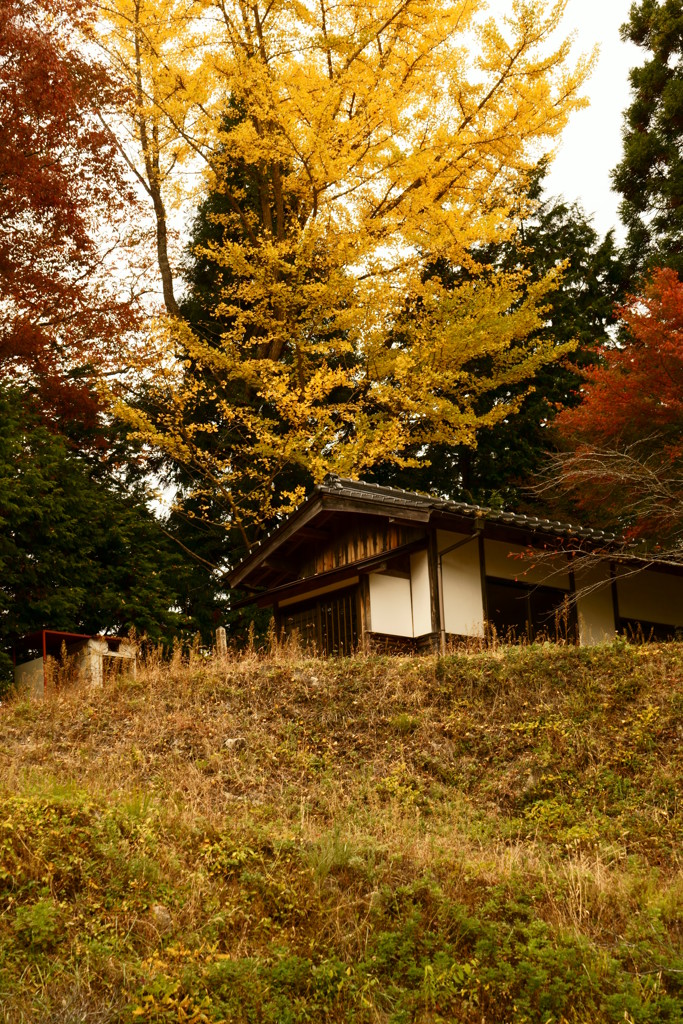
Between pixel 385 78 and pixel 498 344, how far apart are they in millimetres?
5826

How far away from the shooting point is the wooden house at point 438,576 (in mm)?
16922

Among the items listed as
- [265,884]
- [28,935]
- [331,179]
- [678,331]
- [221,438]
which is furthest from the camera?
[221,438]

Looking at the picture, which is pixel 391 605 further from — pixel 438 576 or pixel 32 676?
pixel 32 676

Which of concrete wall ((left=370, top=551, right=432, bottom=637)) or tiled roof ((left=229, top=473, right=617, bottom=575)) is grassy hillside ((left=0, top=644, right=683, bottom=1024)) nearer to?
concrete wall ((left=370, top=551, right=432, bottom=637))

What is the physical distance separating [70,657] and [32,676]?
26.9 inches

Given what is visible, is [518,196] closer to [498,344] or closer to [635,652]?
[498,344]

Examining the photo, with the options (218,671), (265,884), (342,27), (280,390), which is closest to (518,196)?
(342,27)

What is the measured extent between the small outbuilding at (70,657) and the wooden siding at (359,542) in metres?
3.52

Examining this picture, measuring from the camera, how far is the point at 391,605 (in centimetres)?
1728

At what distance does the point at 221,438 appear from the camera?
23.3 meters

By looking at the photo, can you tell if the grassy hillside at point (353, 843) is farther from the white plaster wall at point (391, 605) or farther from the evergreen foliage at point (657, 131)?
the evergreen foliage at point (657, 131)

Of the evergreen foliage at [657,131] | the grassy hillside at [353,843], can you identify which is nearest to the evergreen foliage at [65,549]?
the grassy hillside at [353,843]

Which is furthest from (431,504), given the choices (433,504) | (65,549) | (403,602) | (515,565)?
(65,549)

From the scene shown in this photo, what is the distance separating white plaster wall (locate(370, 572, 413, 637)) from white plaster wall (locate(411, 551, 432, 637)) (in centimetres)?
11
